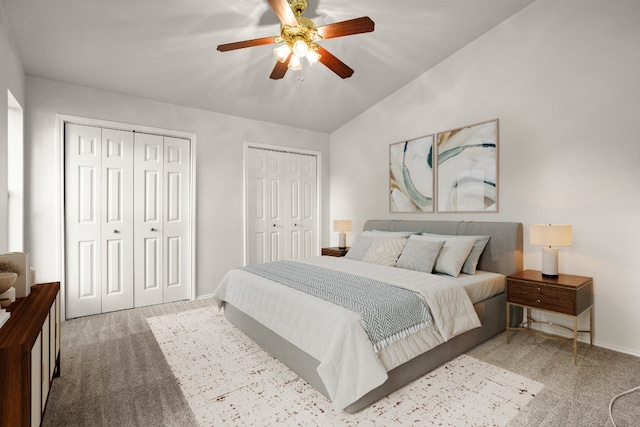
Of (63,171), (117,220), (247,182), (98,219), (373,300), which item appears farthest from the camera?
(247,182)

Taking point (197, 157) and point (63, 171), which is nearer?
point (63, 171)

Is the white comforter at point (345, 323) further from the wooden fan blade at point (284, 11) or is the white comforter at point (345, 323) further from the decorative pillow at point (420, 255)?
the wooden fan blade at point (284, 11)

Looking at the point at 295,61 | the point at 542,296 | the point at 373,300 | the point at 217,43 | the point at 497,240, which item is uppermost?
the point at 217,43

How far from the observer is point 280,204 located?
4.98 metres

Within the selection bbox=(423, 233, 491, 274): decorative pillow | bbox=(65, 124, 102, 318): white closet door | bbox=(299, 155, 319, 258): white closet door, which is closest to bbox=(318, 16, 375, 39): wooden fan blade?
bbox=(423, 233, 491, 274): decorative pillow

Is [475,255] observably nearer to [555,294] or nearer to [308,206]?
[555,294]

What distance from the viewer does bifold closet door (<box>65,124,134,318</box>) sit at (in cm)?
341

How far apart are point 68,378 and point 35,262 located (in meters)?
1.67

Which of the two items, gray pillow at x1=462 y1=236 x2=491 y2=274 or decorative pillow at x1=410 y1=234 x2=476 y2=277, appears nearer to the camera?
decorative pillow at x1=410 y1=234 x2=476 y2=277

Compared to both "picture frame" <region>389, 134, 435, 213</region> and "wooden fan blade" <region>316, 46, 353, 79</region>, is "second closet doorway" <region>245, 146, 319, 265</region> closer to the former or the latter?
"picture frame" <region>389, 134, 435, 213</region>

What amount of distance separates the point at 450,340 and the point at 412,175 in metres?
2.32

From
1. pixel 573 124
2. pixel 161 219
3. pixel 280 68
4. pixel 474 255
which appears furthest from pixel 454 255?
pixel 161 219

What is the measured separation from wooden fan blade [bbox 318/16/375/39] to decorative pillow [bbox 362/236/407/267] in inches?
84.2

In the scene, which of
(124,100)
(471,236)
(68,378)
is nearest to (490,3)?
(471,236)
